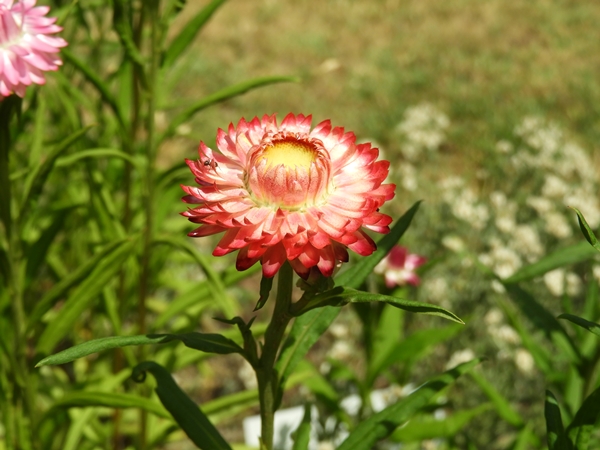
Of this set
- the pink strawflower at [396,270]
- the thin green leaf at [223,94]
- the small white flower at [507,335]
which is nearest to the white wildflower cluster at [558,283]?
the small white flower at [507,335]

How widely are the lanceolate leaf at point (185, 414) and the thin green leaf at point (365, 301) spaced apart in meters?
0.27

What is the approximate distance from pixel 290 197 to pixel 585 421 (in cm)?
50

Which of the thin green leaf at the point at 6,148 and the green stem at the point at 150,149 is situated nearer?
the thin green leaf at the point at 6,148

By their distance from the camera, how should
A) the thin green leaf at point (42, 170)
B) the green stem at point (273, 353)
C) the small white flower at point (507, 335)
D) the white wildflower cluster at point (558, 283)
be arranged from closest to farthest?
the green stem at point (273, 353)
the thin green leaf at point (42, 170)
the small white flower at point (507, 335)
the white wildflower cluster at point (558, 283)

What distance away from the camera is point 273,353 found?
99 centimetres

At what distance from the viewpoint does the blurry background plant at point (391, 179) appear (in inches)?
63.8

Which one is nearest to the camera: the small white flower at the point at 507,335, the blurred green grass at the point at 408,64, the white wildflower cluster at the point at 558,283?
the small white flower at the point at 507,335

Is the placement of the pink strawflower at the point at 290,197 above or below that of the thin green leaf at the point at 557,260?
above

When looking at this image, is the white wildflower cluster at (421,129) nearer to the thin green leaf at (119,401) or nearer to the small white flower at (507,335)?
the small white flower at (507,335)

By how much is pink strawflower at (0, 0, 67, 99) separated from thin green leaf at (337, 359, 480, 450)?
747 mm

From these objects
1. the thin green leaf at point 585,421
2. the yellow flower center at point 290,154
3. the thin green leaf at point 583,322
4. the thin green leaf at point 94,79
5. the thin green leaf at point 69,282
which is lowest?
the thin green leaf at point 585,421

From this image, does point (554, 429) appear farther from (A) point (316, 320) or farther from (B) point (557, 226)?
(B) point (557, 226)

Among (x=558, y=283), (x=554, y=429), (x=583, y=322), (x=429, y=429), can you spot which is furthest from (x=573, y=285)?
(x=583, y=322)

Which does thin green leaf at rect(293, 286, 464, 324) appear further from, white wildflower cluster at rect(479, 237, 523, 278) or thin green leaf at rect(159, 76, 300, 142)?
white wildflower cluster at rect(479, 237, 523, 278)
